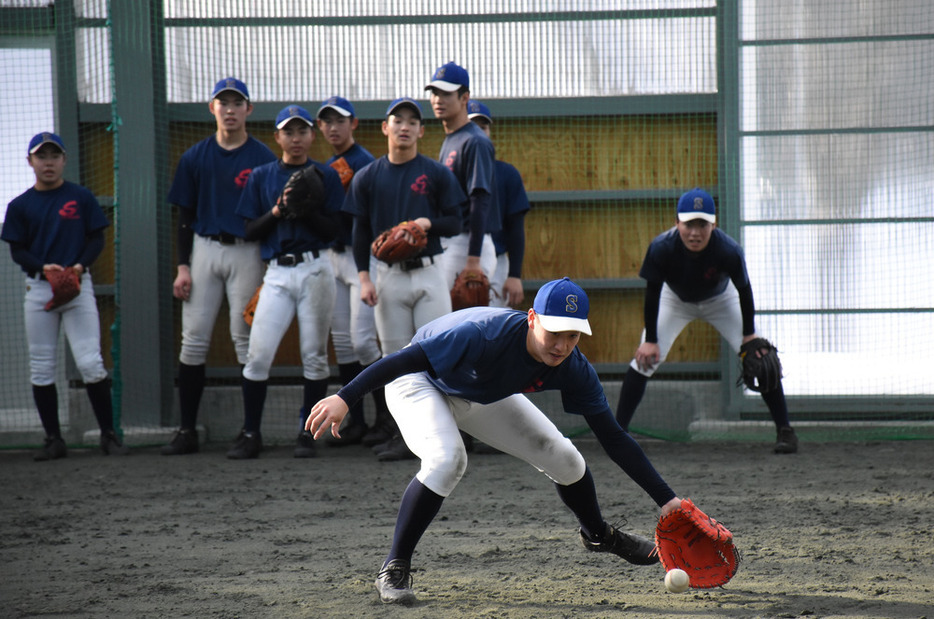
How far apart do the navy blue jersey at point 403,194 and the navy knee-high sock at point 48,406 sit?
249 centimetres

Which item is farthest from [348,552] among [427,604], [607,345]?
[607,345]

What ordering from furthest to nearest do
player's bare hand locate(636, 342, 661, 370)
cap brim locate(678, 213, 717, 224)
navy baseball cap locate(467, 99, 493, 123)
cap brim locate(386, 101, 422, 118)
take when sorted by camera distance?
navy baseball cap locate(467, 99, 493, 123) → player's bare hand locate(636, 342, 661, 370) → cap brim locate(386, 101, 422, 118) → cap brim locate(678, 213, 717, 224)

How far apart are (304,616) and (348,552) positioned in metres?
0.91

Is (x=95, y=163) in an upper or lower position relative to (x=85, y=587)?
upper

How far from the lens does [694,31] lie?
25.5 feet

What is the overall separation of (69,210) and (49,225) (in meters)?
0.17

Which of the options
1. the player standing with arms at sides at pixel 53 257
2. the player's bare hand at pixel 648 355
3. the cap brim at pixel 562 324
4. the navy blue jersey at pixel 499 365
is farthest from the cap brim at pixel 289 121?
the cap brim at pixel 562 324

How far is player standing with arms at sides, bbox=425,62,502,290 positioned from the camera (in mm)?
6402

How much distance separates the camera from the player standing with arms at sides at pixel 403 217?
6.35m

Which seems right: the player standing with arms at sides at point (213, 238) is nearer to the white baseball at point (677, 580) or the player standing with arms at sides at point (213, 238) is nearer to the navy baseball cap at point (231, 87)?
the navy baseball cap at point (231, 87)

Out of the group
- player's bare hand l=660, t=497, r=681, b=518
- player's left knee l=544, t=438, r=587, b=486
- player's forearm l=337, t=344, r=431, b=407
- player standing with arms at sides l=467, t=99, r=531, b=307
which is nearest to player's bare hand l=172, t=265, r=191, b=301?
player standing with arms at sides l=467, t=99, r=531, b=307

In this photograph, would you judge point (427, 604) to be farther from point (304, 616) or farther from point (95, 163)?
point (95, 163)

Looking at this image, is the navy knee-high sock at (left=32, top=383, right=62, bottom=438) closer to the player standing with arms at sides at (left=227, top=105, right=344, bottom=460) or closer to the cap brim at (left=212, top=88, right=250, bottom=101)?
the player standing with arms at sides at (left=227, top=105, right=344, bottom=460)

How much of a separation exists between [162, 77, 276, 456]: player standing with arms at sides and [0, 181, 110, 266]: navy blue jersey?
666 millimetres
